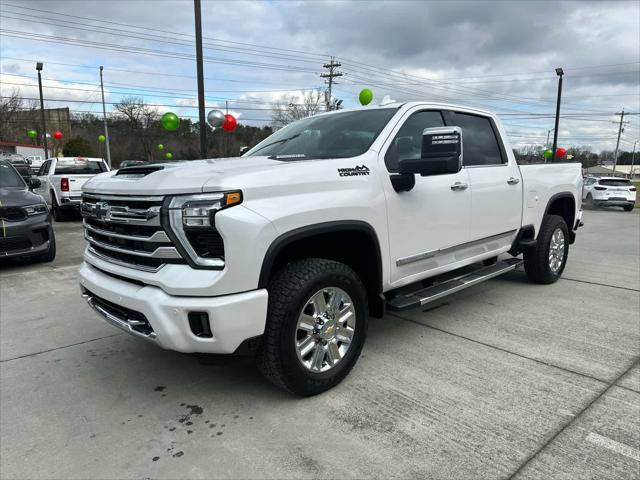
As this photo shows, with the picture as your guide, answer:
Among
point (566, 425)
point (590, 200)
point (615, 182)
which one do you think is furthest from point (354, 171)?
point (615, 182)

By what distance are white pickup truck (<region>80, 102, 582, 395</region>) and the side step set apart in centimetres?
2

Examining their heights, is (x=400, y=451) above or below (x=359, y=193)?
below

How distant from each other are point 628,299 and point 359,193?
389 centimetres

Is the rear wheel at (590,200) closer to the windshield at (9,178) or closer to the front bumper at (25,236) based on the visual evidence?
the front bumper at (25,236)

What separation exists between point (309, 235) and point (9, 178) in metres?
6.94

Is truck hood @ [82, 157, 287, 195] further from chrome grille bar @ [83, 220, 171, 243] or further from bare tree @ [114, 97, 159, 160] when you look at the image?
bare tree @ [114, 97, 159, 160]

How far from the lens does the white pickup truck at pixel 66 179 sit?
1209 centimetres

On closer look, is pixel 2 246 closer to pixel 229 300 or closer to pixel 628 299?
pixel 229 300

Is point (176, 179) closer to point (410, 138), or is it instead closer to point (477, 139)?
point (410, 138)

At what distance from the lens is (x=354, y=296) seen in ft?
10.1

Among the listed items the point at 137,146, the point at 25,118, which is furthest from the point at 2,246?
the point at 137,146

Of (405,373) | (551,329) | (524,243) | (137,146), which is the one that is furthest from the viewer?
(137,146)

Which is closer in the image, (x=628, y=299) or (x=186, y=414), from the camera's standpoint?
(x=186, y=414)

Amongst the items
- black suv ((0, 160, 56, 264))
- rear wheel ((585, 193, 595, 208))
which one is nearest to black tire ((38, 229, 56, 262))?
black suv ((0, 160, 56, 264))
